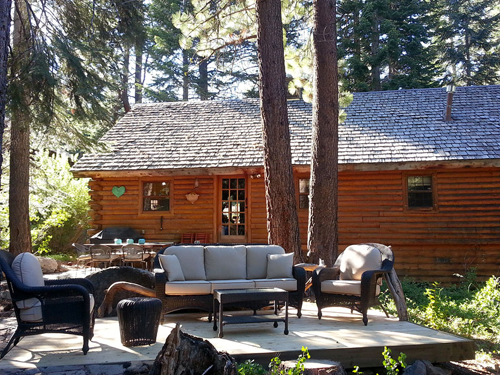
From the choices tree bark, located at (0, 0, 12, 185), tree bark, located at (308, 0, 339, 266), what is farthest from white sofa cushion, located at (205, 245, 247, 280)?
tree bark, located at (0, 0, 12, 185)

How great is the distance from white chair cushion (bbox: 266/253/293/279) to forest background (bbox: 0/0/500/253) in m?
4.08

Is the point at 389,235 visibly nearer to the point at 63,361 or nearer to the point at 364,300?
the point at 364,300

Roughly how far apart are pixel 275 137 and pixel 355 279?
8.80 feet

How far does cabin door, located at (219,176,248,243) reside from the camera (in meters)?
12.6

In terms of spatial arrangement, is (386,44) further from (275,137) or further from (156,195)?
(275,137)

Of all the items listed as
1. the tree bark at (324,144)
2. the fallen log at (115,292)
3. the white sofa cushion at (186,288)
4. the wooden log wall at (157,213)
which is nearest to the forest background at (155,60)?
the tree bark at (324,144)

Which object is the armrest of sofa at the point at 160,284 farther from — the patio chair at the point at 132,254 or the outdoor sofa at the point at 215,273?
the patio chair at the point at 132,254

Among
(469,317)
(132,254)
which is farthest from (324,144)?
(132,254)

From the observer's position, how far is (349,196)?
1183 cm

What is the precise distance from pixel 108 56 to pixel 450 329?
25.4 ft

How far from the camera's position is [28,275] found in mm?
4605

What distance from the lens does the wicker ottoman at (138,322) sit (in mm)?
4551

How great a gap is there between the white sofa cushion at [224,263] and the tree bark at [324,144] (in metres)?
1.57

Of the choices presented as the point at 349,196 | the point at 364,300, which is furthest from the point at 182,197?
the point at 364,300
